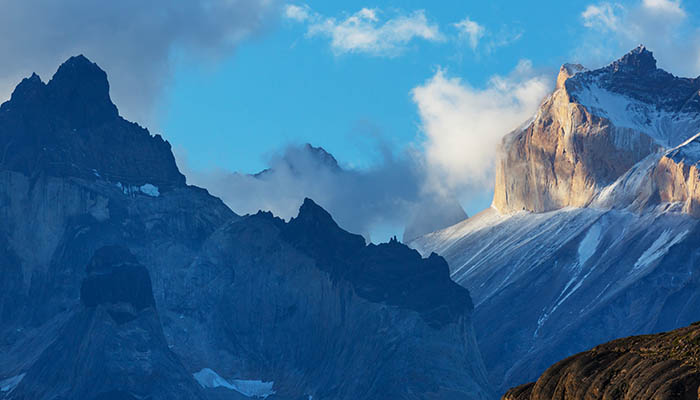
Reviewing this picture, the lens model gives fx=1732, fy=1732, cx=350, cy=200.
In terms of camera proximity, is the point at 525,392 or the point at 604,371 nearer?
the point at 604,371

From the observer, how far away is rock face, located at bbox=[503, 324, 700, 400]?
95.9 metres

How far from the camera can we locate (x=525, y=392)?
11112cm

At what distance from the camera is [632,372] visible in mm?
99875

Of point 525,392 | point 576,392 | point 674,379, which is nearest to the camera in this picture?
point 674,379

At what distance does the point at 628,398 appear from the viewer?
9725 centimetres

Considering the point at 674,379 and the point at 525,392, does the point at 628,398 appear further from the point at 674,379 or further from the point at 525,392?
the point at 525,392

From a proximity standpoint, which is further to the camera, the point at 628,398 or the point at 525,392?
the point at 525,392

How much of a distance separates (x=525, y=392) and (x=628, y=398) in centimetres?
1460

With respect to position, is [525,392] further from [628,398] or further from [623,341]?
[628,398]

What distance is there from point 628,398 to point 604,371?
18.0 feet

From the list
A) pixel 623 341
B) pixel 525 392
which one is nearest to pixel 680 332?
pixel 623 341

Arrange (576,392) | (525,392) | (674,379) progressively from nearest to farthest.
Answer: (674,379), (576,392), (525,392)

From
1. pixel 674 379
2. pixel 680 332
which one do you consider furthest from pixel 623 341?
pixel 674 379

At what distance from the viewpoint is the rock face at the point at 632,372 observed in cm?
9594
